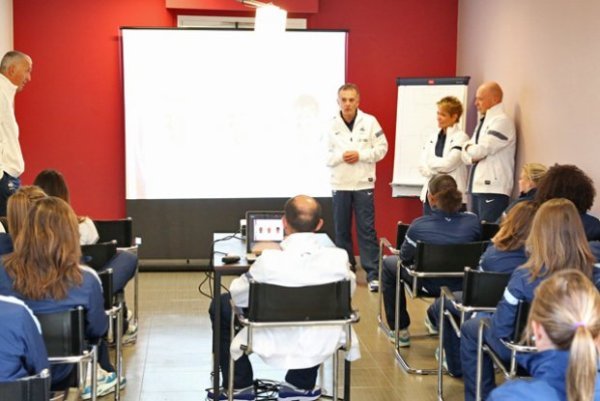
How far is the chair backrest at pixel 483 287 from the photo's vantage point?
144 inches

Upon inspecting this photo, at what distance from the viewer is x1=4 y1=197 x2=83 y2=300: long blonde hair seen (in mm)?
3064

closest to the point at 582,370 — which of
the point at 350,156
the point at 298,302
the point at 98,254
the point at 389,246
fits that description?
the point at 298,302

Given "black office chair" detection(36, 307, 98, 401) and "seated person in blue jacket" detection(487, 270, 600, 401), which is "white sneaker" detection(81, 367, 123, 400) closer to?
"black office chair" detection(36, 307, 98, 401)

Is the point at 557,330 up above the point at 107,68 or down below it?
below

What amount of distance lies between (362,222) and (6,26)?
3.57 metres

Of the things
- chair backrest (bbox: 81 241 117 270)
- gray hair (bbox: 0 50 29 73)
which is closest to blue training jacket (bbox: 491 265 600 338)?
chair backrest (bbox: 81 241 117 270)

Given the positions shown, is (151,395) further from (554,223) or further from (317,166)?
(317,166)

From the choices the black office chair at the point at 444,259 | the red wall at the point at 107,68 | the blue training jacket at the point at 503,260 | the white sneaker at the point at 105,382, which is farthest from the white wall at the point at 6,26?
the blue training jacket at the point at 503,260

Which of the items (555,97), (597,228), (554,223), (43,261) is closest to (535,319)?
(554,223)

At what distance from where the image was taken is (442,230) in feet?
15.4

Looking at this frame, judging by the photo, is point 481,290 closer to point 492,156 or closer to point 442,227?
point 442,227

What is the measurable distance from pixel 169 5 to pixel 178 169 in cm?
149

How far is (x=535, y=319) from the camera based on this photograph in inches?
80.1

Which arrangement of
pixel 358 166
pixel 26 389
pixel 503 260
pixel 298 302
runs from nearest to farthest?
Answer: 1. pixel 26 389
2. pixel 298 302
3. pixel 503 260
4. pixel 358 166
